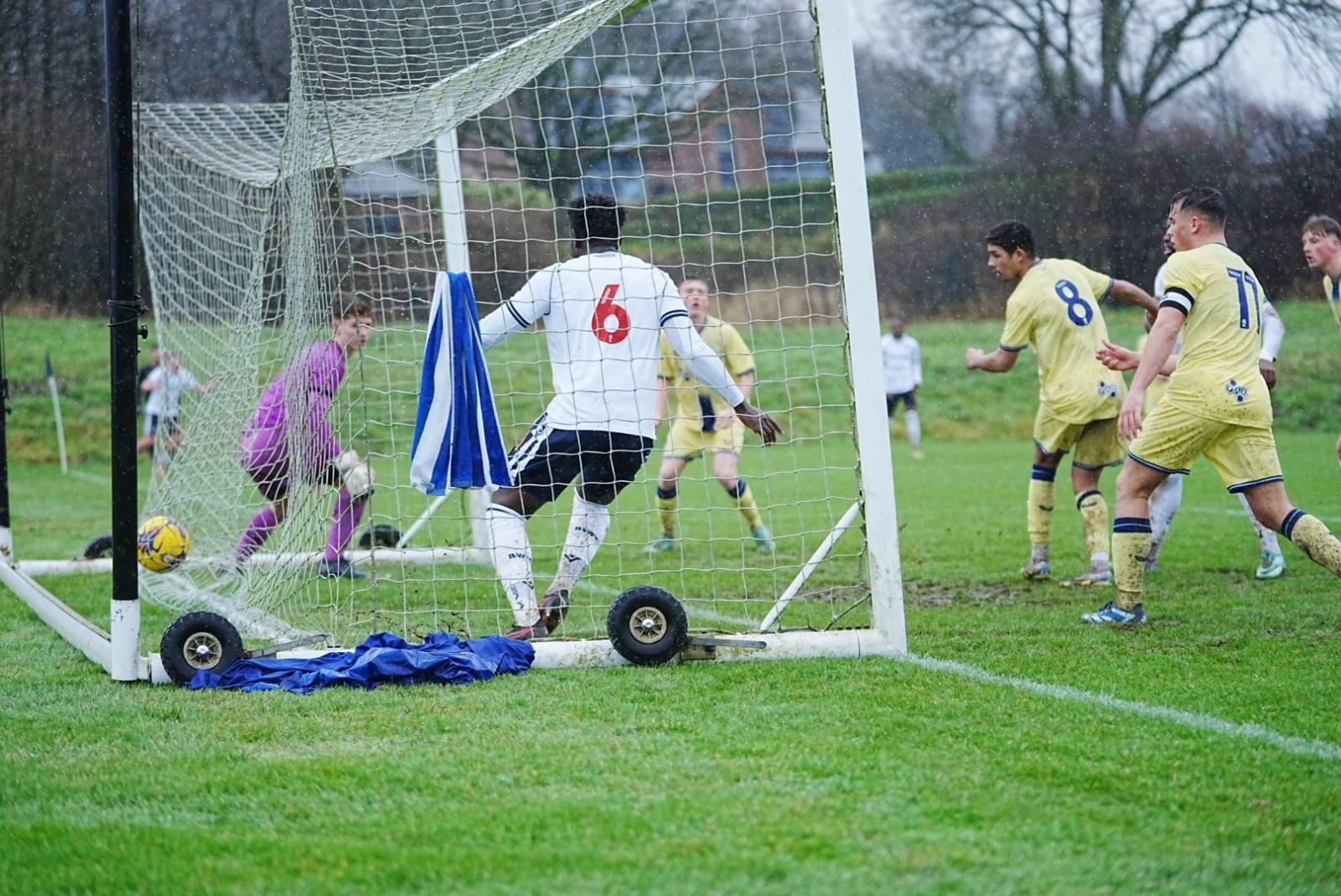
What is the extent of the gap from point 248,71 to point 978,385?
48.6 ft

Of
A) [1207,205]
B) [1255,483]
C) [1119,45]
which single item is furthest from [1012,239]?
[1119,45]

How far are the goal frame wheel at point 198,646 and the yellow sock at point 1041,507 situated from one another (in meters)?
4.77

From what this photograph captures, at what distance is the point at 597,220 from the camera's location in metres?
5.80

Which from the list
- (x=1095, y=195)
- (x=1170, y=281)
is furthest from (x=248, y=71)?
(x=1095, y=195)

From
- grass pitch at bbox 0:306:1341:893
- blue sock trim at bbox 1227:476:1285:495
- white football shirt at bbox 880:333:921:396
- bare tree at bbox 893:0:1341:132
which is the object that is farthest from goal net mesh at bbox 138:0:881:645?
bare tree at bbox 893:0:1341:132

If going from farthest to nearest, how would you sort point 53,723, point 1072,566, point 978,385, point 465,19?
1. point 978,385
2. point 1072,566
3. point 465,19
4. point 53,723

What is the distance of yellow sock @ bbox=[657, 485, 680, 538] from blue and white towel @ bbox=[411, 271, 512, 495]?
4244 millimetres

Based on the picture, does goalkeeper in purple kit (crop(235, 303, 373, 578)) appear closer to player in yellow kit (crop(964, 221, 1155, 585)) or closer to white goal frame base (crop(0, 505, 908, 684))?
white goal frame base (crop(0, 505, 908, 684))

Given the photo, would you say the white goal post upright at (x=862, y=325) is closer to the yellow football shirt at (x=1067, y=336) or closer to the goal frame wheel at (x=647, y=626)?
the goal frame wheel at (x=647, y=626)

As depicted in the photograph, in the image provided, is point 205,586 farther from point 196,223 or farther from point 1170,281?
point 1170,281

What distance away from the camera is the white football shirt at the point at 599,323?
228 inches

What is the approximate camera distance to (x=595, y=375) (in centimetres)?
580

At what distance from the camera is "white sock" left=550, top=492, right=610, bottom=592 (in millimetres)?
5895

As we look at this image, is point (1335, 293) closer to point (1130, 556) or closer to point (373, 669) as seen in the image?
point (1130, 556)
